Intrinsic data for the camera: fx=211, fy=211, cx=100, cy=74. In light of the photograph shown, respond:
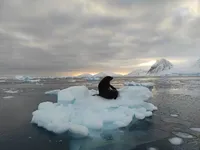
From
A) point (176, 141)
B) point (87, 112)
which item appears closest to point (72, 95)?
point (87, 112)

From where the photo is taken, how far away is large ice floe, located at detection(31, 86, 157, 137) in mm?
7516

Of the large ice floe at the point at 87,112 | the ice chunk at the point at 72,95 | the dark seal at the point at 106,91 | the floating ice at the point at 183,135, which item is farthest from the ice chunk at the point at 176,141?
the ice chunk at the point at 72,95

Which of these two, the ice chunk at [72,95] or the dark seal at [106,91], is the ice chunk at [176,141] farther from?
the ice chunk at [72,95]

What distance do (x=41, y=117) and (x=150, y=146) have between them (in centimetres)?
452

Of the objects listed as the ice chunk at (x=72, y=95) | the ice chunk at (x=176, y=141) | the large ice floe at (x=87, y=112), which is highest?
the ice chunk at (x=72, y=95)

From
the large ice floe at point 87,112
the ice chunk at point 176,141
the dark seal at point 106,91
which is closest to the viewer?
the ice chunk at point 176,141

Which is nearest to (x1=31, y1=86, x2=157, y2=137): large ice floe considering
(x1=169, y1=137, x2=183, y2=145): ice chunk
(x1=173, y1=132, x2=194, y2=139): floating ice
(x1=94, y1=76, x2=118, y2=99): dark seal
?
(x1=94, y1=76, x2=118, y2=99): dark seal

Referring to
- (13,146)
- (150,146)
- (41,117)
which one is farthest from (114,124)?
(13,146)

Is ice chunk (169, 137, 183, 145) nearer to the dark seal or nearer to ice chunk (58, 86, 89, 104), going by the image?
the dark seal

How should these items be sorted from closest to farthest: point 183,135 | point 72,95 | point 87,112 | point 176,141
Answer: point 176,141, point 183,135, point 87,112, point 72,95

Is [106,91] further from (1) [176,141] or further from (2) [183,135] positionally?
(1) [176,141]

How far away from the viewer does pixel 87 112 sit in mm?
8234

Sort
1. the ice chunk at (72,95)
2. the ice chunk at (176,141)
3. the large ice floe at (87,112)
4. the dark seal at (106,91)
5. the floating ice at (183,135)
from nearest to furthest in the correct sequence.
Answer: the ice chunk at (176,141) → the floating ice at (183,135) → the large ice floe at (87,112) → the ice chunk at (72,95) → the dark seal at (106,91)

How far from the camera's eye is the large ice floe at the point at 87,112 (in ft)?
24.7
